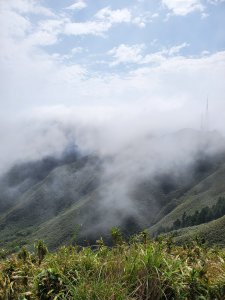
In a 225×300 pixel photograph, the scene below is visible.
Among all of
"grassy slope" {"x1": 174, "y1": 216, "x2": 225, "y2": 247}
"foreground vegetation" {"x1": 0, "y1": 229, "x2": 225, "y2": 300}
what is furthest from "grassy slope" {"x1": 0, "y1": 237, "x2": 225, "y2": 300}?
"grassy slope" {"x1": 174, "y1": 216, "x2": 225, "y2": 247}

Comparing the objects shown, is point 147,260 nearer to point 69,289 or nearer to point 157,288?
point 157,288

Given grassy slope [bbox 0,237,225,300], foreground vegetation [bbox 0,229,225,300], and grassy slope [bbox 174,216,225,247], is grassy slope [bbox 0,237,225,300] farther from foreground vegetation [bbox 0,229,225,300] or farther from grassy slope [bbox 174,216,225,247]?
grassy slope [bbox 174,216,225,247]

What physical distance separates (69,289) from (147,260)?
151 cm

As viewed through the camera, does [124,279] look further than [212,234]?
No

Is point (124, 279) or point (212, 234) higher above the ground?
point (124, 279)

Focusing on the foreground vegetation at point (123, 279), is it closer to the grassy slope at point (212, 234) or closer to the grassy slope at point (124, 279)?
the grassy slope at point (124, 279)

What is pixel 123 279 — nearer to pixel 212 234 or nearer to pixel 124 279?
pixel 124 279

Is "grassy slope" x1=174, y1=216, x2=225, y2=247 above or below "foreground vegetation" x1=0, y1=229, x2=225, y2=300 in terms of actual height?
below

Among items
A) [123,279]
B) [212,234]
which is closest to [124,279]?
[123,279]

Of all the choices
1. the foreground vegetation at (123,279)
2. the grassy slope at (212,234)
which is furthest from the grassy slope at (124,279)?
the grassy slope at (212,234)

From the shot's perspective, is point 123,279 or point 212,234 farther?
point 212,234

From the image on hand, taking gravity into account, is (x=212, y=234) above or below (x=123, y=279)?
below

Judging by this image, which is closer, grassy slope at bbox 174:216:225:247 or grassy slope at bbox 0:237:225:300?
grassy slope at bbox 0:237:225:300

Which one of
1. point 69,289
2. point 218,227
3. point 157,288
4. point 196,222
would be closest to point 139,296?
point 157,288
